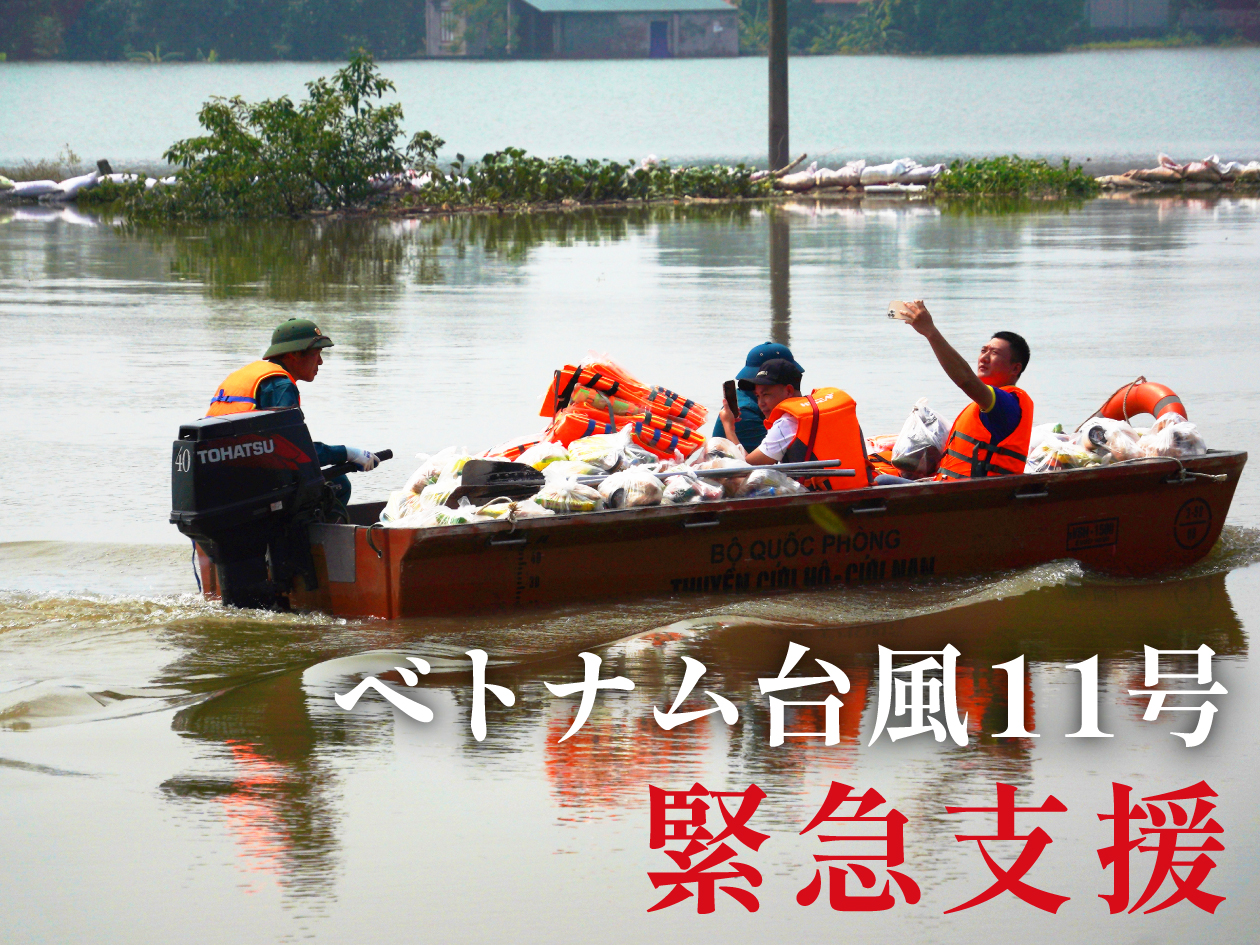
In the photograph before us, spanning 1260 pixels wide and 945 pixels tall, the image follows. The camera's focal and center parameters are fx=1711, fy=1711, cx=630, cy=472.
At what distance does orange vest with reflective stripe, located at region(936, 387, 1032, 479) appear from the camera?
28.9 ft

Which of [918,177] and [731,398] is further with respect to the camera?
[918,177]

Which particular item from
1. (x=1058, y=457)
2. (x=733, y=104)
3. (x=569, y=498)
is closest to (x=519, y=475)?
(x=569, y=498)

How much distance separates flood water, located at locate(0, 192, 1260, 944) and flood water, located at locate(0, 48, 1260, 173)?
34631 mm

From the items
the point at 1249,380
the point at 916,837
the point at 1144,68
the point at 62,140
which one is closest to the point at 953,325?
the point at 1249,380

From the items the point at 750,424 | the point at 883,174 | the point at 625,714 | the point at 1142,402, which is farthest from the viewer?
the point at 883,174

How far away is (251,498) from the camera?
759cm

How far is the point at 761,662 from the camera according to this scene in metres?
7.45

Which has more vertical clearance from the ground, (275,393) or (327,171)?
(327,171)

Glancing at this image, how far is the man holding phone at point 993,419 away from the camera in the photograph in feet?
28.0

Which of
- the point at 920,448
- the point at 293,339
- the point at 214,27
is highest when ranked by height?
the point at 214,27

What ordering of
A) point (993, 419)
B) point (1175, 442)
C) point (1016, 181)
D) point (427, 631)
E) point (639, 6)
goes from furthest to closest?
point (639, 6)
point (1016, 181)
point (1175, 442)
point (993, 419)
point (427, 631)

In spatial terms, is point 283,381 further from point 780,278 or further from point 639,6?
point 639,6

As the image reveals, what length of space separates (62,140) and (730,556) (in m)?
60.1

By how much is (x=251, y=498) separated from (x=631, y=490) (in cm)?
175
